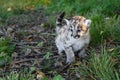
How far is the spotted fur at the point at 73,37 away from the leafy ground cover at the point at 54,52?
0.53ft

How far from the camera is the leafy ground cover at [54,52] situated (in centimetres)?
541

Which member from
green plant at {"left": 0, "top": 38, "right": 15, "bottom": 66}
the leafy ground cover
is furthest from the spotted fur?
green plant at {"left": 0, "top": 38, "right": 15, "bottom": 66}

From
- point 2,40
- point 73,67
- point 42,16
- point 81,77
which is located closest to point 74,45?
point 73,67

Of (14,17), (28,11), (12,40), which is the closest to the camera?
(12,40)

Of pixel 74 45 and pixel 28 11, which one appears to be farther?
pixel 28 11

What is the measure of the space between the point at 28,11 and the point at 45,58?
631cm

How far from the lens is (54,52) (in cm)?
694

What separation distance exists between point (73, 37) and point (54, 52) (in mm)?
940

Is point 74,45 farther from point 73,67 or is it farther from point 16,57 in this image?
point 16,57

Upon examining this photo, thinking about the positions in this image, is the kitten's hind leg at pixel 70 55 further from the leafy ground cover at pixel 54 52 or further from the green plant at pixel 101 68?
the green plant at pixel 101 68

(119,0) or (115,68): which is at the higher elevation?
(119,0)

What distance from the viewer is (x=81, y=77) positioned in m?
5.52

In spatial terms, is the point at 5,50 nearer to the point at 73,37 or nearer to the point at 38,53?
the point at 38,53

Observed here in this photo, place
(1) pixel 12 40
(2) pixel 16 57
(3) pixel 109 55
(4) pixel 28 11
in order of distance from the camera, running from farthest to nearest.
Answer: (4) pixel 28 11 < (1) pixel 12 40 < (2) pixel 16 57 < (3) pixel 109 55
